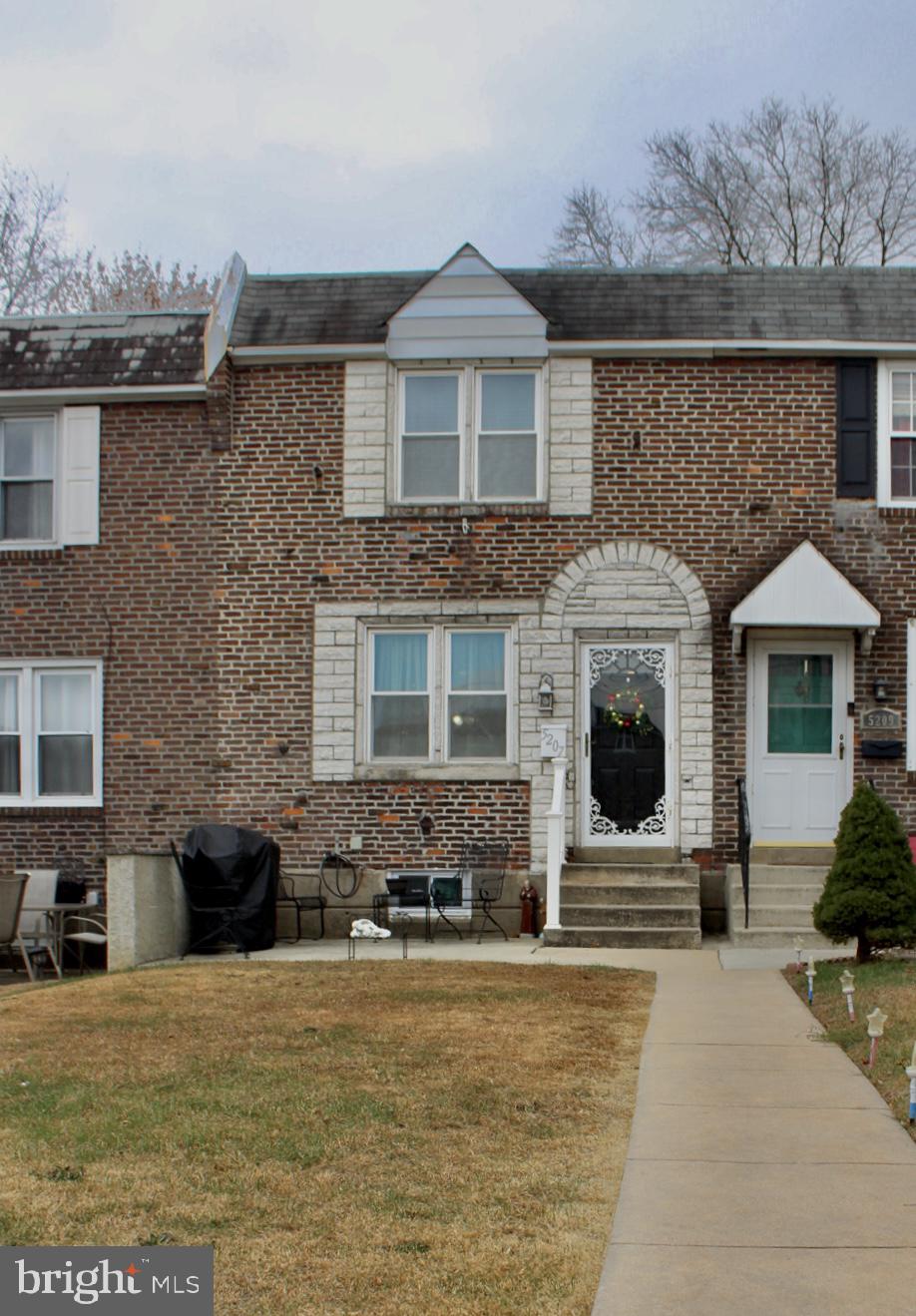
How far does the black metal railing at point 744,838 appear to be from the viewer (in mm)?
15391

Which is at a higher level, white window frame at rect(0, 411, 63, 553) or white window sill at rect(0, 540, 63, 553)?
white window frame at rect(0, 411, 63, 553)

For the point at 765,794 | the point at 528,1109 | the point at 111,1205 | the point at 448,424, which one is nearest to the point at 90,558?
the point at 448,424

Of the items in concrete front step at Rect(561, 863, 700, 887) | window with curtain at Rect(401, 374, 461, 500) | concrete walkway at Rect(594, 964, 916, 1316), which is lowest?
concrete walkway at Rect(594, 964, 916, 1316)

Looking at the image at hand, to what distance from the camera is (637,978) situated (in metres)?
12.8

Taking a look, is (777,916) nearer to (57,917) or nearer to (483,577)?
(483,577)

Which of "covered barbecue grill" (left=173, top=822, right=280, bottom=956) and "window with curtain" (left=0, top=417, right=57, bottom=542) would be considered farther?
"window with curtain" (left=0, top=417, right=57, bottom=542)

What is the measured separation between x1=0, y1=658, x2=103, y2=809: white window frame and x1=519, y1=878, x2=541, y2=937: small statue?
188 inches

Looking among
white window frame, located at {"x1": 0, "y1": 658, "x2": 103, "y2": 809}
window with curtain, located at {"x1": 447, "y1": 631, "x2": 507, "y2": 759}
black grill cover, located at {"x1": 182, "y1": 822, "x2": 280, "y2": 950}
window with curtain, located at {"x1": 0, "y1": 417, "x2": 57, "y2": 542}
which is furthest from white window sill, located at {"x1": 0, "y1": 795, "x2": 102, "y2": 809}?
window with curtain, located at {"x1": 447, "y1": 631, "x2": 507, "y2": 759}

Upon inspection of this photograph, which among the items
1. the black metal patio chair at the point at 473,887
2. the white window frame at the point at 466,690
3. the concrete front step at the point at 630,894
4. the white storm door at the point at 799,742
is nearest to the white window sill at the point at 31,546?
the white window frame at the point at 466,690

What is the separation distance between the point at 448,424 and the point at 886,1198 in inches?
486

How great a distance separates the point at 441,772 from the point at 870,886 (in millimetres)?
5845

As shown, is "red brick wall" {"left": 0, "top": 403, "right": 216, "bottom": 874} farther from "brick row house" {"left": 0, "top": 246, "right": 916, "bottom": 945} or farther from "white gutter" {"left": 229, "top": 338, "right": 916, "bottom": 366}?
"white gutter" {"left": 229, "top": 338, "right": 916, "bottom": 366}

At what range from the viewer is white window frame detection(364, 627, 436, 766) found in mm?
17344

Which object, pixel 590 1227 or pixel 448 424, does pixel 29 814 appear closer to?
pixel 448 424
